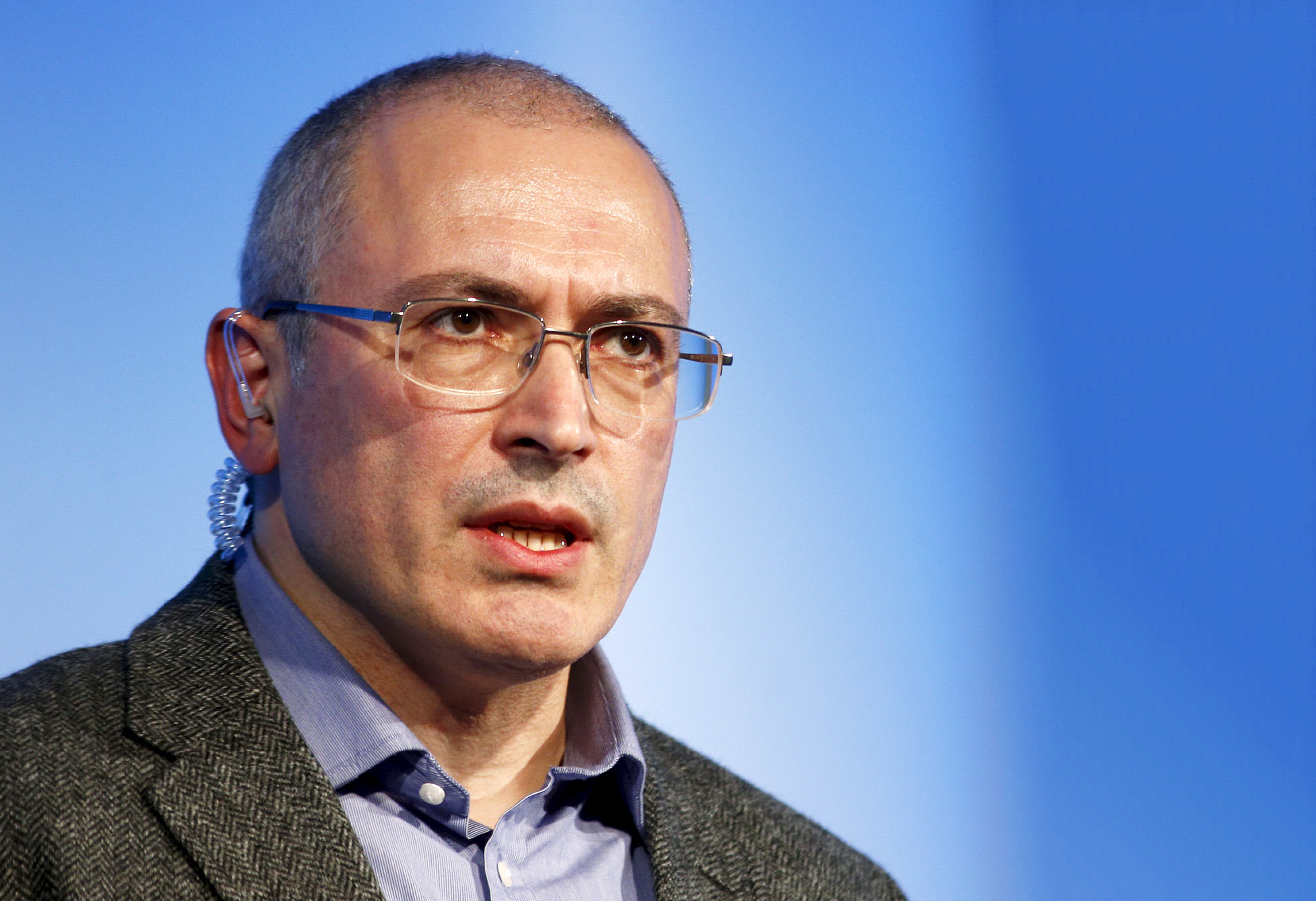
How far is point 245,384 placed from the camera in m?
1.59

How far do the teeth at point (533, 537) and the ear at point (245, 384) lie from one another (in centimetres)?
33

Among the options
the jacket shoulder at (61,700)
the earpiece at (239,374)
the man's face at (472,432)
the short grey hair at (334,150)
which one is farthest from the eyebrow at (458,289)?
the jacket shoulder at (61,700)

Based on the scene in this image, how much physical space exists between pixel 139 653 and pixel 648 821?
2.12ft

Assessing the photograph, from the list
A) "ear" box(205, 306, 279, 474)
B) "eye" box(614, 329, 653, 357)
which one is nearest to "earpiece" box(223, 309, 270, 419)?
"ear" box(205, 306, 279, 474)

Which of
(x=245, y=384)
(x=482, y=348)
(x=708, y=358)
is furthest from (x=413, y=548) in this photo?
(x=708, y=358)

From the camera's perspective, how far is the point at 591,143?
160 cm

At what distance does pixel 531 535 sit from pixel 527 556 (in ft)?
0.12

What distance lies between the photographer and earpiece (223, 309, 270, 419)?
5.19 feet

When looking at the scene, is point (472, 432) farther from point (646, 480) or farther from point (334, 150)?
point (334, 150)

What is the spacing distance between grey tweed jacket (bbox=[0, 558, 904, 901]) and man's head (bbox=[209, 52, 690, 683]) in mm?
145

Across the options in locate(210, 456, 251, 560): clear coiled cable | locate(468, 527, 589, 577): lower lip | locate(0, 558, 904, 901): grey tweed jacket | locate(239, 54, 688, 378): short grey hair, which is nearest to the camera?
locate(0, 558, 904, 901): grey tweed jacket

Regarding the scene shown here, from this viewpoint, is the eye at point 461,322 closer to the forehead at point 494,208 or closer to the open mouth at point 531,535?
the forehead at point 494,208

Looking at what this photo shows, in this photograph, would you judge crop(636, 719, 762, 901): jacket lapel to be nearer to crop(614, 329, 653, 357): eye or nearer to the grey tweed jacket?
the grey tweed jacket

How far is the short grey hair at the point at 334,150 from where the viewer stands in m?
1.55
